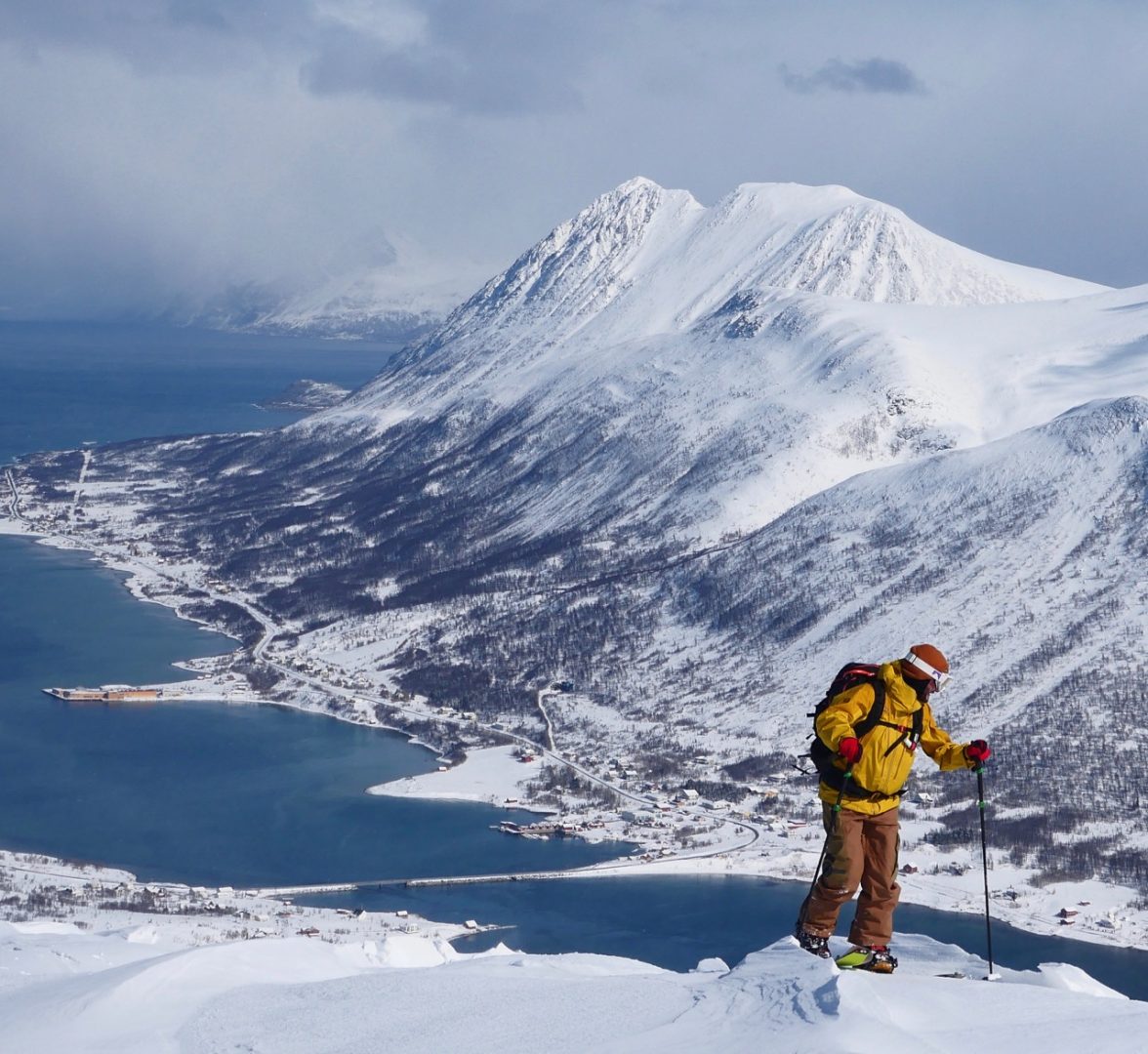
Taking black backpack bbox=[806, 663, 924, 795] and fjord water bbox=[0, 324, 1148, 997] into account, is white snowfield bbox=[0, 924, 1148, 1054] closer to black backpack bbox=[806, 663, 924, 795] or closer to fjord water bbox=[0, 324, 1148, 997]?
black backpack bbox=[806, 663, 924, 795]

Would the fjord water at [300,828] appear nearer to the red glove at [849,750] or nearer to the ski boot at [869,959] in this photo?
the ski boot at [869,959]

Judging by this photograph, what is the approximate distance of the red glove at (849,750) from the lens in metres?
15.9

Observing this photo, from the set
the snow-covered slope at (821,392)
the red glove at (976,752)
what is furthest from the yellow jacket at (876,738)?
the snow-covered slope at (821,392)

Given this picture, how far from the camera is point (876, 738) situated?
16.3m

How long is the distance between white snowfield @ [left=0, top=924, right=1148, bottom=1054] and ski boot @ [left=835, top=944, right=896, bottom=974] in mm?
392

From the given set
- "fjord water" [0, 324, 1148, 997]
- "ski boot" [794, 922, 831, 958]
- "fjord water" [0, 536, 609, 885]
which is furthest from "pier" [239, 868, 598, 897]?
"ski boot" [794, 922, 831, 958]

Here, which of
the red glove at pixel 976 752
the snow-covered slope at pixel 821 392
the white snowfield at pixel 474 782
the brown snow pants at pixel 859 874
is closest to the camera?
the brown snow pants at pixel 859 874

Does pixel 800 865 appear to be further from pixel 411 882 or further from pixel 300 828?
pixel 300 828

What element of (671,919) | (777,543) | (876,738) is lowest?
(671,919)

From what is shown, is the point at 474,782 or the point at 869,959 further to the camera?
the point at 474,782

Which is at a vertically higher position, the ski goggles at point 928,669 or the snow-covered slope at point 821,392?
the snow-covered slope at point 821,392

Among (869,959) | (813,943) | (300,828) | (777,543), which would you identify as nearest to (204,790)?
(300,828)

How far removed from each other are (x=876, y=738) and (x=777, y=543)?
11499cm

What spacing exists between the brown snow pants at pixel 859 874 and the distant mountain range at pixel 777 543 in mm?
61438
